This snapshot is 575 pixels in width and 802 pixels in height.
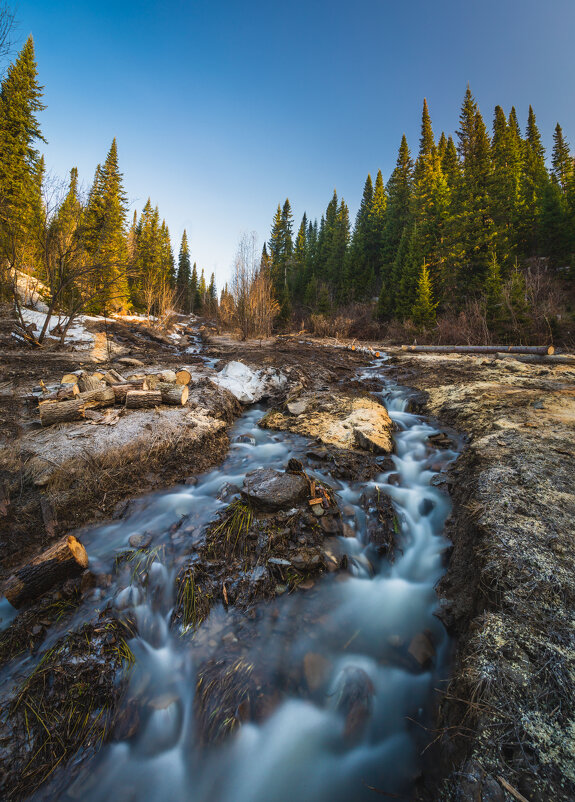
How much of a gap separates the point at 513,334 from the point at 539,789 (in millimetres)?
17240

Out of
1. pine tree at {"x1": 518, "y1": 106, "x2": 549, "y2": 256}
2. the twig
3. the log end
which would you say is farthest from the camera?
pine tree at {"x1": 518, "y1": 106, "x2": 549, "y2": 256}

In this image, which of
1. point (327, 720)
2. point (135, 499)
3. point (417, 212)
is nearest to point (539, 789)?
point (327, 720)

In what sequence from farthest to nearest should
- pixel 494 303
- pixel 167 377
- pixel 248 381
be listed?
pixel 494 303
pixel 248 381
pixel 167 377

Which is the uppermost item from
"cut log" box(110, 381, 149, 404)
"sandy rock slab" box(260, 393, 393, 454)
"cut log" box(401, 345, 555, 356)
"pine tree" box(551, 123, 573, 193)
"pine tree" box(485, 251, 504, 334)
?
"pine tree" box(551, 123, 573, 193)

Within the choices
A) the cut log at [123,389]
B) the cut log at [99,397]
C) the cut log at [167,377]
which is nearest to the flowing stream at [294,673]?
the cut log at [99,397]

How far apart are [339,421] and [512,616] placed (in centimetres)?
405

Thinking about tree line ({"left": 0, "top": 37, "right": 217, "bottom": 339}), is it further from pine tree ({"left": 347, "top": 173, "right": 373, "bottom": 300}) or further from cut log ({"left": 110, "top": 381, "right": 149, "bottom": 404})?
pine tree ({"left": 347, "top": 173, "right": 373, "bottom": 300})

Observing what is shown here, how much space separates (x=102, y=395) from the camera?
5.23m

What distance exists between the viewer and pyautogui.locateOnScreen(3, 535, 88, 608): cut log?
97.5 inches

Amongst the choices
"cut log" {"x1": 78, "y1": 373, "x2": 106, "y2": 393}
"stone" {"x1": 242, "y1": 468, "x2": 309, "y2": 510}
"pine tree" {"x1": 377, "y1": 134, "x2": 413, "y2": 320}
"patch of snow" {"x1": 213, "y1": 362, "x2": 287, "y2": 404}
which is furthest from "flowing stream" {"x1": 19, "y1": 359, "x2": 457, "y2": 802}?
"pine tree" {"x1": 377, "y1": 134, "x2": 413, "y2": 320}

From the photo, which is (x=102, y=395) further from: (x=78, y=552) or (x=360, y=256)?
(x=360, y=256)

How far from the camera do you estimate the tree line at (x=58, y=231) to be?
31.5ft

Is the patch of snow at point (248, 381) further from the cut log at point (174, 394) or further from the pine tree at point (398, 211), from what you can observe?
the pine tree at point (398, 211)

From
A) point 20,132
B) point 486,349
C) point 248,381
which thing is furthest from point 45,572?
point 20,132
